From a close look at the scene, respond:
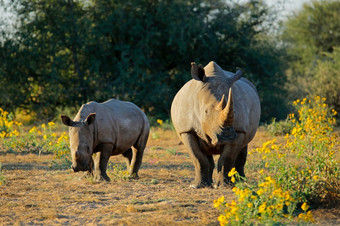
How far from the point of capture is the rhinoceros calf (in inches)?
285

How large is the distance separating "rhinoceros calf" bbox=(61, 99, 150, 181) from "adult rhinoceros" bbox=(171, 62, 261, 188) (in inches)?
46.4

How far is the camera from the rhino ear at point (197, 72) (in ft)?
22.2

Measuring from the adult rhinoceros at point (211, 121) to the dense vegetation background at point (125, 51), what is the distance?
10612 mm

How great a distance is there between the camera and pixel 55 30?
716 inches

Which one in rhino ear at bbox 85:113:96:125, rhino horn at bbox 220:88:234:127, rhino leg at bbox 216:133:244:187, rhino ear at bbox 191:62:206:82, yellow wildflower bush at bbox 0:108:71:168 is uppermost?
rhino ear at bbox 191:62:206:82

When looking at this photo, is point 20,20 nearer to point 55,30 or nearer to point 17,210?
point 55,30

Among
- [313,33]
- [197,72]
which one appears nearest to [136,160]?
[197,72]

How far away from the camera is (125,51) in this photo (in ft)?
60.7

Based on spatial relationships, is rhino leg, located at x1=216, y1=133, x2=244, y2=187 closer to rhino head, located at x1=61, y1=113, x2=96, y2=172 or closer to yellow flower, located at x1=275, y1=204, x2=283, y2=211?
rhino head, located at x1=61, y1=113, x2=96, y2=172

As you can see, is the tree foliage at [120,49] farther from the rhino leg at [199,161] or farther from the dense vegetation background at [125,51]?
the rhino leg at [199,161]

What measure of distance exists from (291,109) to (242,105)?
1284cm

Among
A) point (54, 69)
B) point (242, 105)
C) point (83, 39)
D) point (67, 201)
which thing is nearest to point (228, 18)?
point (83, 39)

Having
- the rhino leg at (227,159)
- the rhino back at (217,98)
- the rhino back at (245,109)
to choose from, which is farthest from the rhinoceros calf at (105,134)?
the rhino back at (245,109)

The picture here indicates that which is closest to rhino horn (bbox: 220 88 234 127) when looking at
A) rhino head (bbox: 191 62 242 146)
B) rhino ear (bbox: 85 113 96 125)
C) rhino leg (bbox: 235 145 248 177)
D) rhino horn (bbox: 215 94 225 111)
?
rhino head (bbox: 191 62 242 146)
